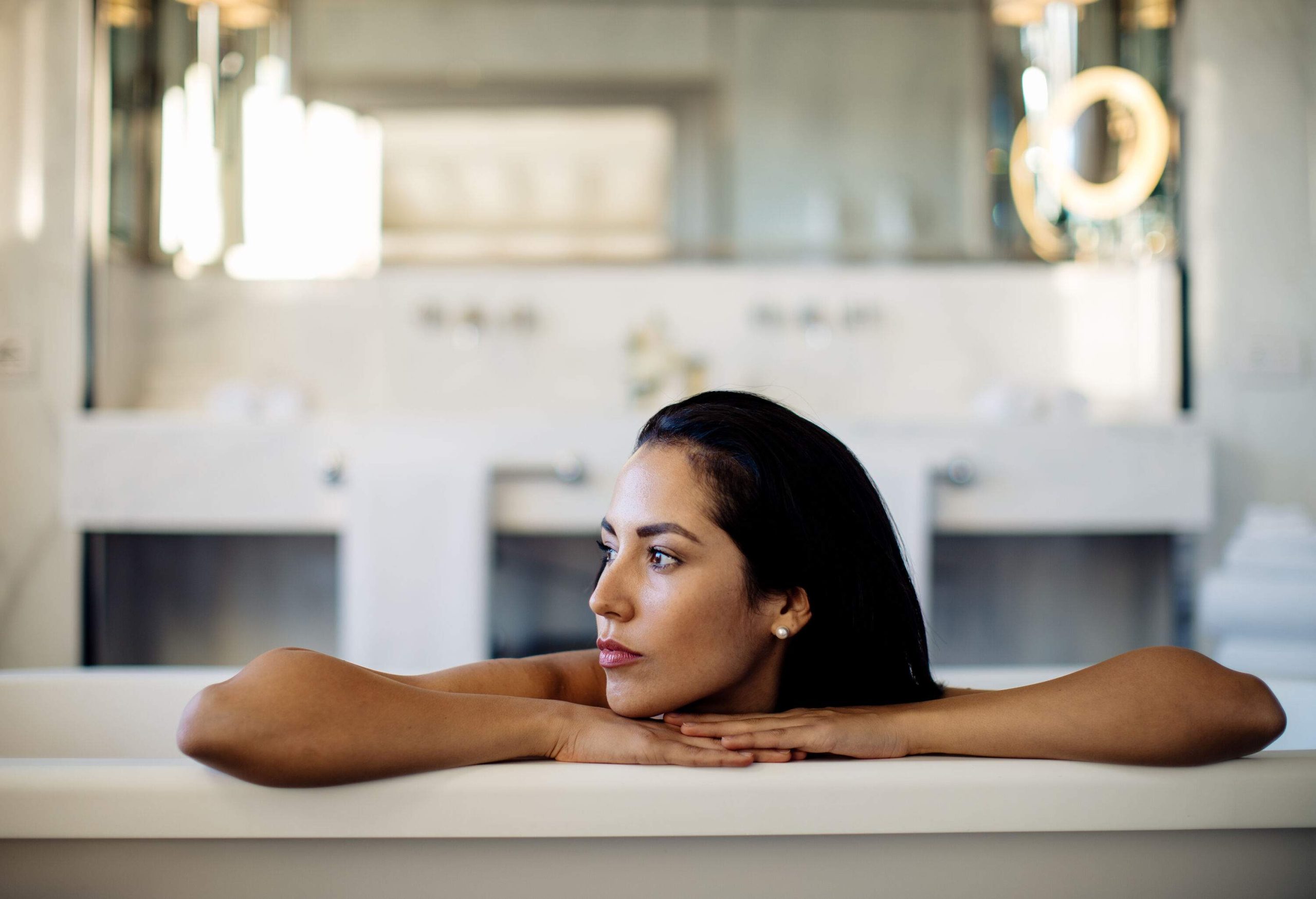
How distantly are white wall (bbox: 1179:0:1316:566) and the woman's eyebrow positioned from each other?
6.55 feet

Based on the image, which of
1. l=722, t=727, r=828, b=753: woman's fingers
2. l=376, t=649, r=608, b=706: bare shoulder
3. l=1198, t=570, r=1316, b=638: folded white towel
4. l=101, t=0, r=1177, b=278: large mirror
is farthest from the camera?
l=101, t=0, r=1177, b=278: large mirror

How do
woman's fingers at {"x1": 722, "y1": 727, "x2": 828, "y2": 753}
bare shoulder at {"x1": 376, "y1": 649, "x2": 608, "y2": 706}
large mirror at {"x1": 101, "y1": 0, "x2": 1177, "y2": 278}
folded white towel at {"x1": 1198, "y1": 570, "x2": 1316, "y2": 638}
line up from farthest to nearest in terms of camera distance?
large mirror at {"x1": 101, "y1": 0, "x2": 1177, "y2": 278}, folded white towel at {"x1": 1198, "y1": 570, "x2": 1316, "y2": 638}, bare shoulder at {"x1": 376, "y1": 649, "x2": 608, "y2": 706}, woman's fingers at {"x1": 722, "y1": 727, "x2": 828, "y2": 753}

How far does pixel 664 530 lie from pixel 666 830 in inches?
10.0

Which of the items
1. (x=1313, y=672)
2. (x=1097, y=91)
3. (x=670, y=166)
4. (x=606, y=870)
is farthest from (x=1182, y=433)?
(x=606, y=870)

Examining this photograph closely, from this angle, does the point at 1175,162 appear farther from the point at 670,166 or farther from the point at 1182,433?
the point at 670,166

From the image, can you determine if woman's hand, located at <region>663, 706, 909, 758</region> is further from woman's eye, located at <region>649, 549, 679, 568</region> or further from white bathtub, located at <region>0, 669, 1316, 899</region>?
woman's eye, located at <region>649, 549, 679, 568</region>

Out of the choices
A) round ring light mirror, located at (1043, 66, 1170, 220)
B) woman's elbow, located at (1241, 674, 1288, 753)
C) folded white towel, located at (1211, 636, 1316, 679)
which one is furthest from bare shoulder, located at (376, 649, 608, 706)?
round ring light mirror, located at (1043, 66, 1170, 220)

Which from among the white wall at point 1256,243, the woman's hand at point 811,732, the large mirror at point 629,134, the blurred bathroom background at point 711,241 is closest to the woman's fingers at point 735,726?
the woman's hand at point 811,732

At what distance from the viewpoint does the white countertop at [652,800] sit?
832 mm

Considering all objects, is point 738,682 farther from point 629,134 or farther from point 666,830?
point 629,134

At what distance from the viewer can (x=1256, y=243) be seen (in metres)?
2.46

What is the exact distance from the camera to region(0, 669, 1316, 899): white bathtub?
83 centimetres

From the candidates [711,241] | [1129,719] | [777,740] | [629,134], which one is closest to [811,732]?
[777,740]

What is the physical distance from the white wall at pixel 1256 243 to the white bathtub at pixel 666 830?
178 cm
